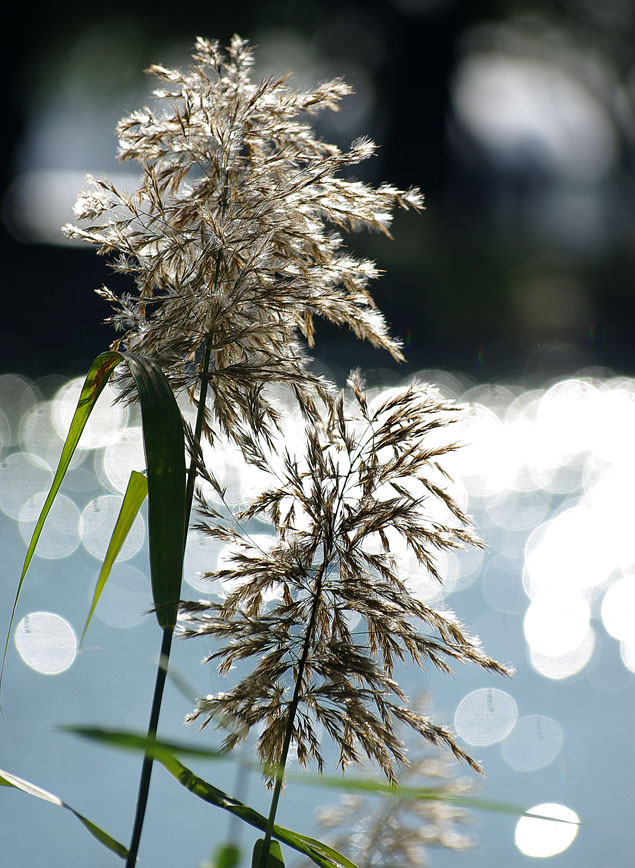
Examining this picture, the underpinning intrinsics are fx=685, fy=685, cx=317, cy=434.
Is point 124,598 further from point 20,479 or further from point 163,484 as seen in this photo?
point 163,484

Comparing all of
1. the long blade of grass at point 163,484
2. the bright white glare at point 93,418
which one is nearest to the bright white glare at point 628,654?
the long blade of grass at point 163,484

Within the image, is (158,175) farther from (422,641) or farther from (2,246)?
(2,246)

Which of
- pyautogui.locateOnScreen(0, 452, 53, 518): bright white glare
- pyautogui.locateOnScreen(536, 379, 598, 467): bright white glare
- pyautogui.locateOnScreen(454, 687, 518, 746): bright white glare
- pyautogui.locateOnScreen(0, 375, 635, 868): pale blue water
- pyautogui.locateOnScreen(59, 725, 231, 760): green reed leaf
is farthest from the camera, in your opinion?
pyautogui.locateOnScreen(536, 379, 598, 467): bright white glare

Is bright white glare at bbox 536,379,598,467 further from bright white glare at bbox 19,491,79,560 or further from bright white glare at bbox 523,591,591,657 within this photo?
bright white glare at bbox 19,491,79,560

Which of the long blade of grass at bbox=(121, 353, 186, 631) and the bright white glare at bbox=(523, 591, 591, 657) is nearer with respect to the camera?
the long blade of grass at bbox=(121, 353, 186, 631)

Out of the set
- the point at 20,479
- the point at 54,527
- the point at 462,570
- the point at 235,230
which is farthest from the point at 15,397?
the point at 235,230

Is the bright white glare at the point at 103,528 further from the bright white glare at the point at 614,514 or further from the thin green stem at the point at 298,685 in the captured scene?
the thin green stem at the point at 298,685

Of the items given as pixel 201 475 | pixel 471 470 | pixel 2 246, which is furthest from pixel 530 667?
pixel 2 246

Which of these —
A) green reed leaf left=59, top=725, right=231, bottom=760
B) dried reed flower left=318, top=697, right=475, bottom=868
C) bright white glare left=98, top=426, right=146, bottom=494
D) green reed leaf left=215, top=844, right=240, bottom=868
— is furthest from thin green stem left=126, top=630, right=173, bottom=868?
bright white glare left=98, top=426, right=146, bottom=494
